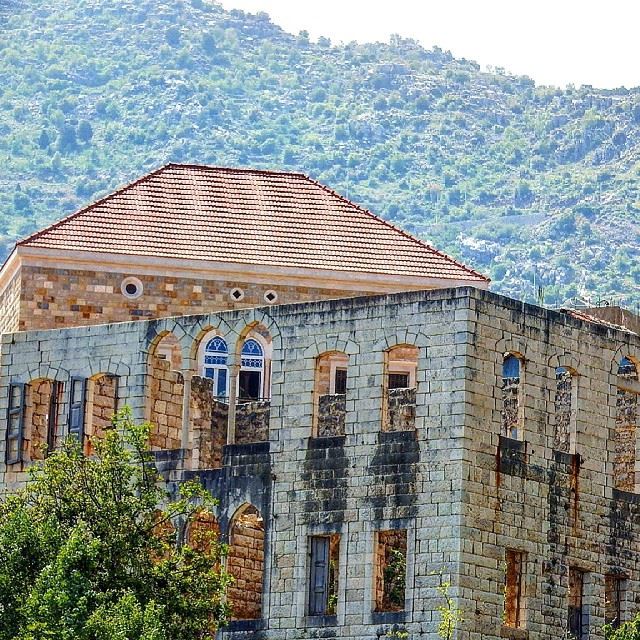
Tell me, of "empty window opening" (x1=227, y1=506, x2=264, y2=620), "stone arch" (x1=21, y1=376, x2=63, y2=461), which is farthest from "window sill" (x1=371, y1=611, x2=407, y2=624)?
"stone arch" (x1=21, y1=376, x2=63, y2=461)

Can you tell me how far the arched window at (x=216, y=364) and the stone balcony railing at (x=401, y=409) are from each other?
35.7 ft

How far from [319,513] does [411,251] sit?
1739 cm

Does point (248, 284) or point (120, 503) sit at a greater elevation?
point (248, 284)

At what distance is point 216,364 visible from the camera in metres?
69.9

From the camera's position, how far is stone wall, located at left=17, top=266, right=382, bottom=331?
6881cm

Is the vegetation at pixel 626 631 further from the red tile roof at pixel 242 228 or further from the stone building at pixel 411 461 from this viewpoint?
the red tile roof at pixel 242 228

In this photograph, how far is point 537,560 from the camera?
5506cm

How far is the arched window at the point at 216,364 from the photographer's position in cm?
6956

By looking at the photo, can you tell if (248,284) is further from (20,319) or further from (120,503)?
(120,503)

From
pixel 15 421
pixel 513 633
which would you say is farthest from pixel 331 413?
pixel 513 633

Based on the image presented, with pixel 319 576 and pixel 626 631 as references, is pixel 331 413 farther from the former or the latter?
pixel 626 631

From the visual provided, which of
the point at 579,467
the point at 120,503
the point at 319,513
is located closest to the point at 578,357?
the point at 579,467

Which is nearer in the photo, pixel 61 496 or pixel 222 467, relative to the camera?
pixel 61 496

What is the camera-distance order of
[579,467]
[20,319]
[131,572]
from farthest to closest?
1. [20,319]
2. [579,467]
3. [131,572]
